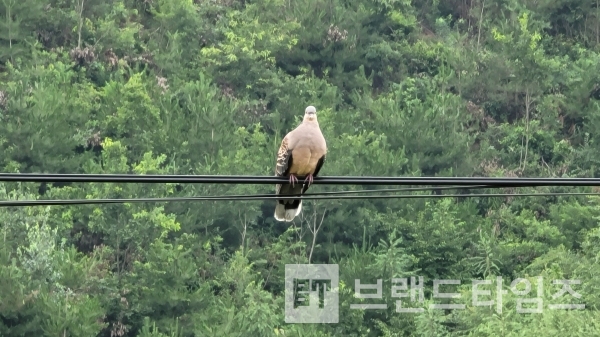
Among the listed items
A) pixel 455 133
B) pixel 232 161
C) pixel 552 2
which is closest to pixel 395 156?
pixel 455 133

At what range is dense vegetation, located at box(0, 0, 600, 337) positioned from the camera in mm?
41688

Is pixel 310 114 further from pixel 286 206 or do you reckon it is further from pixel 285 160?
pixel 286 206

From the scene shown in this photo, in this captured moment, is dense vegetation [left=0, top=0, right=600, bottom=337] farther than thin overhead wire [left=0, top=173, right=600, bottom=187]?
Yes

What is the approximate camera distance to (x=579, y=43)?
195 feet

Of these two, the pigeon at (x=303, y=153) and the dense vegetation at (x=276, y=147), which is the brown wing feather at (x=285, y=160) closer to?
the pigeon at (x=303, y=153)

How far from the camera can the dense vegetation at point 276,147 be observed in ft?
137

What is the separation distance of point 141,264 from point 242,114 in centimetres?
1148

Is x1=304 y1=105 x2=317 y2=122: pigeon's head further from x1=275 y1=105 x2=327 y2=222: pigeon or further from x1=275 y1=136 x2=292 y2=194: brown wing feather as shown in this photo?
x1=275 y1=136 x2=292 y2=194: brown wing feather

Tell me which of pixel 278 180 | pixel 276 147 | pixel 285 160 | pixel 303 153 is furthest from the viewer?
pixel 276 147

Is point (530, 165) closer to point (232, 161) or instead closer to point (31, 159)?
point (232, 161)

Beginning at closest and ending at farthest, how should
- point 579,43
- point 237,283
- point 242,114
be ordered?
point 237,283 < point 242,114 < point 579,43

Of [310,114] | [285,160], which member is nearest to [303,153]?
[285,160]

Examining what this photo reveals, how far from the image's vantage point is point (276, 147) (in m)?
49.4

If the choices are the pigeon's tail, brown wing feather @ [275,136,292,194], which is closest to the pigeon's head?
brown wing feather @ [275,136,292,194]
